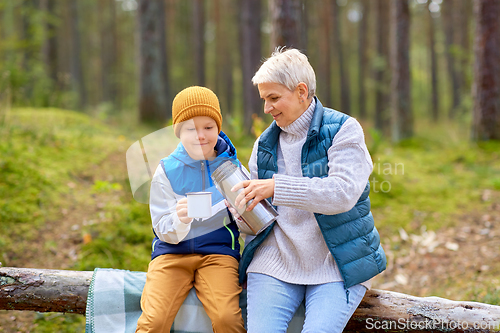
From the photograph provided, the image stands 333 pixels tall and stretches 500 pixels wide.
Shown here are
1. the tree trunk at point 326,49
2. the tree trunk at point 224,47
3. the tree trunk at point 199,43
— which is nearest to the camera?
the tree trunk at point 326,49

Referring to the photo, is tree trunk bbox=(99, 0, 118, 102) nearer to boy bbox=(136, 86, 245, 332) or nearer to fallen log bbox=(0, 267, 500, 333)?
fallen log bbox=(0, 267, 500, 333)

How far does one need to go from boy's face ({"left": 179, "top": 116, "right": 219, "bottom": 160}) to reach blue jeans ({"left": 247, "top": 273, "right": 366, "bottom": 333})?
75 centimetres

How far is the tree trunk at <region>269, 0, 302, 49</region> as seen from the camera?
4648 mm

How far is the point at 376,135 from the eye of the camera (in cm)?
518

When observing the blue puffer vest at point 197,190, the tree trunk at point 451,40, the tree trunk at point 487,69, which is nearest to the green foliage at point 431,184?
the tree trunk at point 487,69

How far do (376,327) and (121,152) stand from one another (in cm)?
510

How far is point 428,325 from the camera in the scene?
2047 millimetres

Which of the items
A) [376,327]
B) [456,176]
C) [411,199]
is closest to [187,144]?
[376,327]

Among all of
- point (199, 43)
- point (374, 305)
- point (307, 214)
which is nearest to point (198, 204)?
point (307, 214)

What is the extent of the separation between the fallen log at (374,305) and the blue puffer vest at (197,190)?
27.1 inches

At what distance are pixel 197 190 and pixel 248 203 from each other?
34cm

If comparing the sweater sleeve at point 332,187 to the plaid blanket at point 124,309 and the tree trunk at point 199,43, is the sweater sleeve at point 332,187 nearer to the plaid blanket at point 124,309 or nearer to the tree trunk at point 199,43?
the plaid blanket at point 124,309

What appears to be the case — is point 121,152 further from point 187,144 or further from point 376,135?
point 187,144

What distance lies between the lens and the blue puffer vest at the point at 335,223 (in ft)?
6.35
